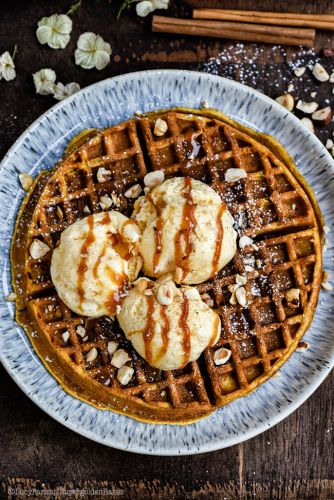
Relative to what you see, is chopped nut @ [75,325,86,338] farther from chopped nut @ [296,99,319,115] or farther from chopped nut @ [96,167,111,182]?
chopped nut @ [296,99,319,115]

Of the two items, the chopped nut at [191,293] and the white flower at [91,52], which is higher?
the white flower at [91,52]

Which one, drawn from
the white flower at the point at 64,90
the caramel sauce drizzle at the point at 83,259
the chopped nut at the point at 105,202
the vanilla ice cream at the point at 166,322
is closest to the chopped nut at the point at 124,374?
the vanilla ice cream at the point at 166,322

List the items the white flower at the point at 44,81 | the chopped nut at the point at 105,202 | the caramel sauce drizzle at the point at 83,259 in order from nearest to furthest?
the caramel sauce drizzle at the point at 83,259 < the chopped nut at the point at 105,202 < the white flower at the point at 44,81

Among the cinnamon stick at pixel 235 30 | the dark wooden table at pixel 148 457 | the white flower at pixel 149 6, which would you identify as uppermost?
the white flower at pixel 149 6

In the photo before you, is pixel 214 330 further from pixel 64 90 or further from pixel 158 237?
pixel 64 90

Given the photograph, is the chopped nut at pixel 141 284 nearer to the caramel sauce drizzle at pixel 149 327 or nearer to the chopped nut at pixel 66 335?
the caramel sauce drizzle at pixel 149 327

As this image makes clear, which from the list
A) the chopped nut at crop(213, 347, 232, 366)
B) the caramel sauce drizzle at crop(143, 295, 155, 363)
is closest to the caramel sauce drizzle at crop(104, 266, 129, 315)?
the caramel sauce drizzle at crop(143, 295, 155, 363)

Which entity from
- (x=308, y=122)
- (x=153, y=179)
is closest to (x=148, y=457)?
(x=153, y=179)
